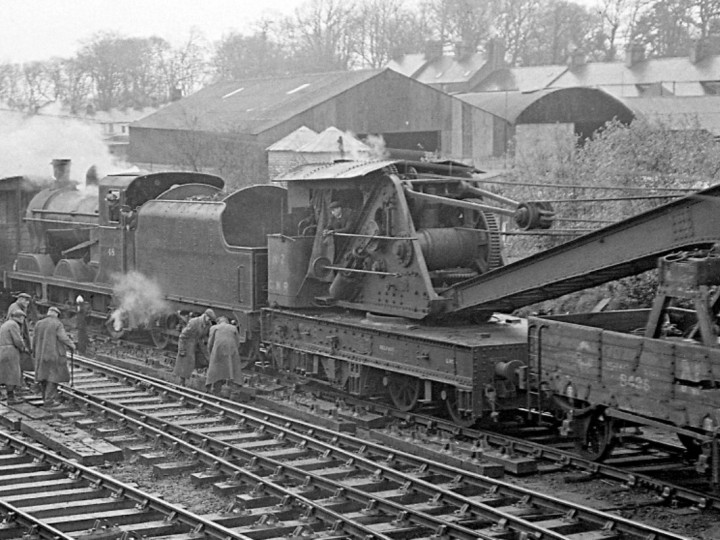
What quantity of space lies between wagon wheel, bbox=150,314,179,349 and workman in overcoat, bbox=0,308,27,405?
4425 millimetres

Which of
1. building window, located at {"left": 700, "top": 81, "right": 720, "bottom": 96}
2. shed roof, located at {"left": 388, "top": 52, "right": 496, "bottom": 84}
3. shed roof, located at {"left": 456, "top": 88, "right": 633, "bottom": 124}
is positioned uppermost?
shed roof, located at {"left": 388, "top": 52, "right": 496, "bottom": 84}

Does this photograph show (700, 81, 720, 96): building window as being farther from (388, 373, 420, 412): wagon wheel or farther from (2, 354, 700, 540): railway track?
(2, 354, 700, 540): railway track

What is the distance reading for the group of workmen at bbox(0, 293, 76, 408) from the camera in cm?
1466

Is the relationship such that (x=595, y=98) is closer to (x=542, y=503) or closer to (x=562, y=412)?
(x=562, y=412)

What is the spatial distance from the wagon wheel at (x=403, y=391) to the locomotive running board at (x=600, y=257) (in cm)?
112

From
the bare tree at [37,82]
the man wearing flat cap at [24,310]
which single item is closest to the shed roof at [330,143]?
the man wearing flat cap at [24,310]

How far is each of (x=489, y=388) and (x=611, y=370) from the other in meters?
2.13

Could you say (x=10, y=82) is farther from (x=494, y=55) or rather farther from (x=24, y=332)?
(x=24, y=332)

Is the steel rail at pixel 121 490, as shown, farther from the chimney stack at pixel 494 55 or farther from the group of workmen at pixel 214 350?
the chimney stack at pixel 494 55

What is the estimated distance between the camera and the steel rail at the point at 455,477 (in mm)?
9352

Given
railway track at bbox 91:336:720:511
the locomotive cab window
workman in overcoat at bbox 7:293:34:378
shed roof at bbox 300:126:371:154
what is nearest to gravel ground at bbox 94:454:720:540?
railway track at bbox 91:336:720:511

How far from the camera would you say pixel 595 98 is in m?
35.3

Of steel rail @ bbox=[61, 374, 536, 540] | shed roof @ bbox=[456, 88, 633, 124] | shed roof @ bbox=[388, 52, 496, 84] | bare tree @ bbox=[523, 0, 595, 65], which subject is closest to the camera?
steel rail @ bbox=[61, 374, 536, 540]

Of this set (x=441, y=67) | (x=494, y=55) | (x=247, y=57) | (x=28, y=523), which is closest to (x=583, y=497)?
(x=28, y=523)
